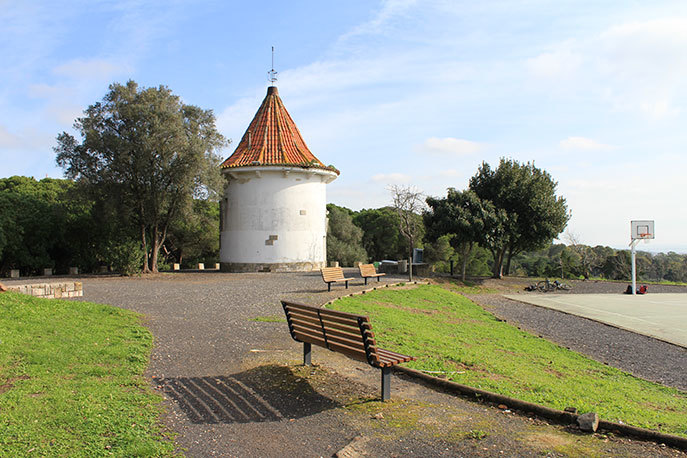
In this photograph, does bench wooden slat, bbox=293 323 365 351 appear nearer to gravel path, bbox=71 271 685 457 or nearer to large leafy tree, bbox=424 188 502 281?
gravel path, bbox=71 271 685 457

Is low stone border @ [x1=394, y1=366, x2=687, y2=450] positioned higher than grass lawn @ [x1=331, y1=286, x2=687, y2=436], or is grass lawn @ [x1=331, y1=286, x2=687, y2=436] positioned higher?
low stone border @ [x1=394, y1=366, x2=687, y2=450]

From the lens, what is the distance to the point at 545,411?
499cm

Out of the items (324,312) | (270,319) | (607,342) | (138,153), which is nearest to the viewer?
(324,312)

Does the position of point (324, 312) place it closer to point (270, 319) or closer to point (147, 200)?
point (270, 319)

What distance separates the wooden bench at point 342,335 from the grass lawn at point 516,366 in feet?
4.44

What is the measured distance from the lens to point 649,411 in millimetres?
6141

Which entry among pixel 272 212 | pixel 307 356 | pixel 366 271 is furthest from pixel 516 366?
pixel 272 212

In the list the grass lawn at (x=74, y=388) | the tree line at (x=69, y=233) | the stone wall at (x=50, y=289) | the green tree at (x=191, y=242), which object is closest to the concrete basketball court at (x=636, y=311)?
the grass lawn at (x=74, y=388)

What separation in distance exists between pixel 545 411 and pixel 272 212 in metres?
23.7

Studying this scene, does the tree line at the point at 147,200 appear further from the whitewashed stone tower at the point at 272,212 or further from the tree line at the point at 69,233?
the whitewashed stone tower at the point at 272,212

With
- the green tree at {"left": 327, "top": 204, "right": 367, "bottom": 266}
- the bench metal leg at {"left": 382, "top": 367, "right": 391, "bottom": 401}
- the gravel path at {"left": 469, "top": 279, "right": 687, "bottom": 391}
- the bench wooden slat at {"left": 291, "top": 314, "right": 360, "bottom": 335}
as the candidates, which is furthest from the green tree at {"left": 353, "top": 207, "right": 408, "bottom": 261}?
the bench metal leg at {"left": 382, "top": 367, "right": 391, "bottom": 401}

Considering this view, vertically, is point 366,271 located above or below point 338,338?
above

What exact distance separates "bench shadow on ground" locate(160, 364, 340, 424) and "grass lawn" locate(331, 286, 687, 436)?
197 cm

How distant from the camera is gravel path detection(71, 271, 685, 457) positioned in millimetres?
4250
